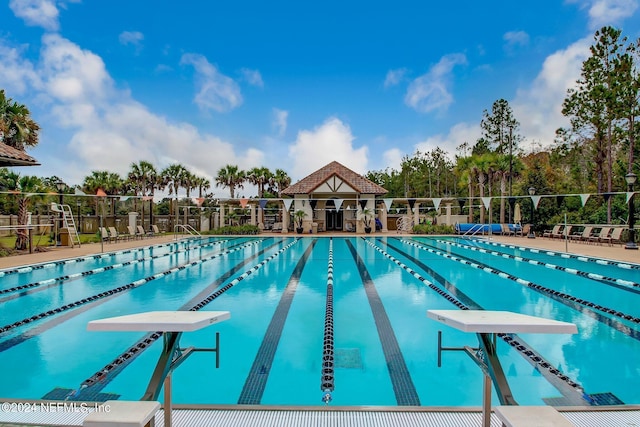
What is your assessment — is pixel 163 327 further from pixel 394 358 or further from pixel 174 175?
pixel 174 175

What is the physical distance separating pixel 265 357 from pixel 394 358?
1.64m

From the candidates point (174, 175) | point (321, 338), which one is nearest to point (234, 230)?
point (174, 175)

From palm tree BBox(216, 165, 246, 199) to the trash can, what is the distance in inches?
728

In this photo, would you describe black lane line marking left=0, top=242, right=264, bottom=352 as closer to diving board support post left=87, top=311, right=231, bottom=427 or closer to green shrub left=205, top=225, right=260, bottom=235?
diving board support post left=87, top=311, right=231, bottom=427

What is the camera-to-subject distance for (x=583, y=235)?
17.6 m

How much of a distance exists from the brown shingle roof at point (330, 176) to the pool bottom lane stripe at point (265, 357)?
19.4m

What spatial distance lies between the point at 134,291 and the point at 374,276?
6.05 metres

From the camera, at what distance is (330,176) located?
27.0 m

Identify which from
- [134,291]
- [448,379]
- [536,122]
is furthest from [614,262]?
[536,122]

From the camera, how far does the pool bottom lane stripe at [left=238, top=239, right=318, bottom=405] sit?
363cm

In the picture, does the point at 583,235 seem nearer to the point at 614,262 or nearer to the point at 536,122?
the point at 614,262

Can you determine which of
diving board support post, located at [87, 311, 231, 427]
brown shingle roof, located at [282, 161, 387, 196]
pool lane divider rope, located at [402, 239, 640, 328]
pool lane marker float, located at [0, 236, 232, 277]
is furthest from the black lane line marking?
brown shingle roof, located at [282, 161, 387, 196]

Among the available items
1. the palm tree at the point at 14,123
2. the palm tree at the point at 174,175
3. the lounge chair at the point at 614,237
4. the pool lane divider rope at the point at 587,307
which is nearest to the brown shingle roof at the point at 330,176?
the palm tree at the point at 174,175

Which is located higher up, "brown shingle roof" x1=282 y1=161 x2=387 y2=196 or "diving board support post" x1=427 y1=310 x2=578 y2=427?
"brown shingle roof" x1=282 y1=161 x2=387 y2=196
